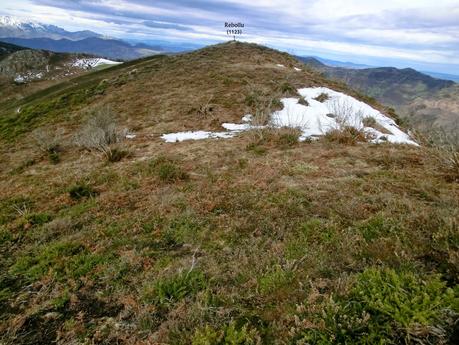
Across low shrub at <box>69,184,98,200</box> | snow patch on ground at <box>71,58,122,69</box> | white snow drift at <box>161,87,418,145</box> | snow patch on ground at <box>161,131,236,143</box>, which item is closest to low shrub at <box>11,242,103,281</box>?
low shrub at <box>69,184,98,200</box>

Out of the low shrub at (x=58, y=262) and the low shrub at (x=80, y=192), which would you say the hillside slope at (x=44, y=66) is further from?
the low shrub at (x=58, y=262)

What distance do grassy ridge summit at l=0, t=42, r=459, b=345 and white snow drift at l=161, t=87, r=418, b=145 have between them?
4.46 feet

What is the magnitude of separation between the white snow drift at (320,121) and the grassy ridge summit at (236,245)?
4.46ft

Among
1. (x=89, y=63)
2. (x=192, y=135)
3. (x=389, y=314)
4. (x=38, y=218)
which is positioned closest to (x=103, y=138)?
(x=192, y=135)

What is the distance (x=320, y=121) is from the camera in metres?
15.8

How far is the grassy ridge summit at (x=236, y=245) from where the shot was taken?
3455 millimetres

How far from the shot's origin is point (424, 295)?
3.09m

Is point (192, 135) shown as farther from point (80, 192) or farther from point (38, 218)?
point (38, 218)

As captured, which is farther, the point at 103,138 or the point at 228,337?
the point at 103,138

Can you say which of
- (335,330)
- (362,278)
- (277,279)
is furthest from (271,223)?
(335,330)

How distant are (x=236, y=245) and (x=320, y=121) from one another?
11515 mm

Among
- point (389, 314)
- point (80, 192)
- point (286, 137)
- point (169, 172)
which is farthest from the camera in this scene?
point (286, 137)

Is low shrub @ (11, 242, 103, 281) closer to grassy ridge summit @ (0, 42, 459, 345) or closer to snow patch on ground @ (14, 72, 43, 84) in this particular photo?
grassy ridge summit @ (0, 42, 459, 345)

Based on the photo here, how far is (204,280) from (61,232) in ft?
13.0
